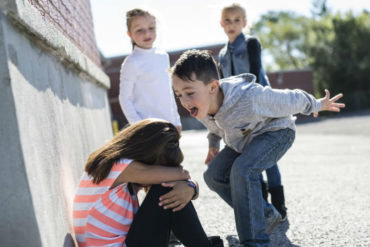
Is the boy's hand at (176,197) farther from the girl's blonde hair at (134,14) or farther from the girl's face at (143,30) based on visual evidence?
the girl's blonde hair at (134,14)

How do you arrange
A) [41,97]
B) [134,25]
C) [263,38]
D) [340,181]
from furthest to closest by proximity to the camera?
[263,38]
[340,181]
[134,25]
[41,97]

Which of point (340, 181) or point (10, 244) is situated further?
point (340, 181)

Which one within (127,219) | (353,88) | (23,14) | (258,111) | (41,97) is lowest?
(353,88)

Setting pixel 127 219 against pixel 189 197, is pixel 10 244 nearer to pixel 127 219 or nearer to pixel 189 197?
pixel 127 219

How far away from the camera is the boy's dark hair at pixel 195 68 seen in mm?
2832

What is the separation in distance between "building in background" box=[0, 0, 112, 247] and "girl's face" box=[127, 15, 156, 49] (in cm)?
62

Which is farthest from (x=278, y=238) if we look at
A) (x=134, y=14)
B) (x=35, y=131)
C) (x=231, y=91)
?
(x=134, y=14)

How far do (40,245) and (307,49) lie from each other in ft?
119

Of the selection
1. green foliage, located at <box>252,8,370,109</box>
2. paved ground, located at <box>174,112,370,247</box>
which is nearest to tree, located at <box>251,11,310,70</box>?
green foliage, located at <box>252,8,370,109</box>

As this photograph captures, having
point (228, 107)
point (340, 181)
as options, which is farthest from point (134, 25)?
point (340, 181)

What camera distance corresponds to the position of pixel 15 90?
192cm

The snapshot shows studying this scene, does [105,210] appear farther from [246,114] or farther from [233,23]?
[233,23]

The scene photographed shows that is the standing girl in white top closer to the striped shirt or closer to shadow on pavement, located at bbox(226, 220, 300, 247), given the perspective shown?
shadow on pavement, located at bbox(226, 220, 300, 247)

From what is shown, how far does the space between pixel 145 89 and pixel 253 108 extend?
1.22 m
